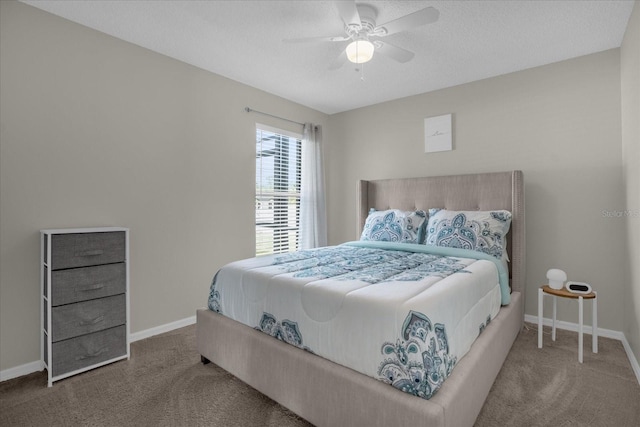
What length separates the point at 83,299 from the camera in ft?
7.02

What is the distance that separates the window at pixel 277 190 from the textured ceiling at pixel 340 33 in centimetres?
78

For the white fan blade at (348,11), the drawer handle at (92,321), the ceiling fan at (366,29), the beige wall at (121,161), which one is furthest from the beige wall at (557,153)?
the drawer handle at (92,321)

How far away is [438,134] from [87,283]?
351 centimetres

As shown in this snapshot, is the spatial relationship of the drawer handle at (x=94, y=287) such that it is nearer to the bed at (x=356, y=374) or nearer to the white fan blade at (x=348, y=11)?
the bed at (x=356, y=374)

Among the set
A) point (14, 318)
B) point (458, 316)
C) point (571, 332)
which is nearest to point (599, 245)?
point (571, 332)

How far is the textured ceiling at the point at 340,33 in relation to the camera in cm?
213

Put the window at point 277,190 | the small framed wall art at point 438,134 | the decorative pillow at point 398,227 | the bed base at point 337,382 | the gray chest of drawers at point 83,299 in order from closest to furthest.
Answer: the bed base at point 337,382
the gray chest of drawers at point 83,299
the decorative pillow at point 398,227
the small framed wall art at point 438,134
the window at point 277,190

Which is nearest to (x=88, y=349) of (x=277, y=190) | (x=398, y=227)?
(x=277, y=190)

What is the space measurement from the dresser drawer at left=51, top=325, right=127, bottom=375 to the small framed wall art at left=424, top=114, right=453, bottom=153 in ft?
11.2

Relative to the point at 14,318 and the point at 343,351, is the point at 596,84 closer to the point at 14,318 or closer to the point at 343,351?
the point at 343,351

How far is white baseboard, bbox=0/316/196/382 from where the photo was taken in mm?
2055

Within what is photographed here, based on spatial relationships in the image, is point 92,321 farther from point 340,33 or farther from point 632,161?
point 632,161

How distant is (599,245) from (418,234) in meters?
1.47

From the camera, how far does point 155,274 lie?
2791mm
